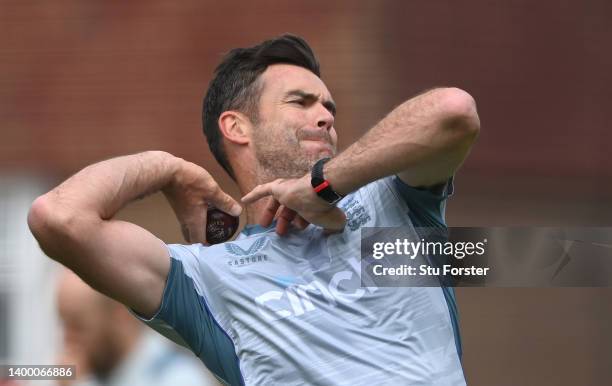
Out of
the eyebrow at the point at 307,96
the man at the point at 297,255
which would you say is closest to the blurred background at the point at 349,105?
the eyebrow at the point at 307,96

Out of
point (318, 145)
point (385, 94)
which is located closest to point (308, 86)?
point (318, 145)

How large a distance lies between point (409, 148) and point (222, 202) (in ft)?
2.61

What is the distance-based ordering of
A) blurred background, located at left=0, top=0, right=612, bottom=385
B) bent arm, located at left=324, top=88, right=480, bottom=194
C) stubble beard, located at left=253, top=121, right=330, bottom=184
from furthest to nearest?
blurred background, located at left=0, top=0, right=612, bottom=385 < stubble beard, located at left=253, top=121, right=330, bottom=184 < bent arm, located at left=324, top=88, right=480, bottom=194

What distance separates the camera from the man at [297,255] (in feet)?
9.61

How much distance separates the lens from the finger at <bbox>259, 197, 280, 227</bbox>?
3260 millimetres

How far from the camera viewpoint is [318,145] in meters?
3.48

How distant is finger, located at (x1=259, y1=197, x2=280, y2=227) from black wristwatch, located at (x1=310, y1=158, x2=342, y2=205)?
10.5 inches

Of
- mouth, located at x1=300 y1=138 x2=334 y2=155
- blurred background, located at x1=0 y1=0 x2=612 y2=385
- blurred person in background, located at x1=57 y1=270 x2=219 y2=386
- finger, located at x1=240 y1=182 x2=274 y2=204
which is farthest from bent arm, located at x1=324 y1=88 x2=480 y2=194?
blurred background, located at x1=0 y1=0 x2=612 y2=385

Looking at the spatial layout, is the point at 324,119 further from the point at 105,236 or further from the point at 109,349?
the point at 109,349

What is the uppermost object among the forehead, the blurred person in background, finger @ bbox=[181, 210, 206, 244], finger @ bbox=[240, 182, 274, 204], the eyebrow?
the forehead

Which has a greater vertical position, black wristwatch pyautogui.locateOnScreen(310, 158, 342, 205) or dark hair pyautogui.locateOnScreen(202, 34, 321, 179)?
dark hair pyautogui.locateOnScreen(202, 34, 321, 179)

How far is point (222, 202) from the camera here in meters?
3.44

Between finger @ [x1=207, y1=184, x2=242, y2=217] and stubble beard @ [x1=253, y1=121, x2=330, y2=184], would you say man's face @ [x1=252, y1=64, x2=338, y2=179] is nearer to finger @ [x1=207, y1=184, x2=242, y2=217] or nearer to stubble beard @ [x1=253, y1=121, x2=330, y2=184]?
stubble beard @ [x1=253, y1=121, x2=330, y2=184]

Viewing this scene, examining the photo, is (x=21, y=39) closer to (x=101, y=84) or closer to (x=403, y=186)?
(x=101, y=84)
